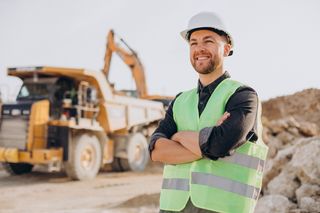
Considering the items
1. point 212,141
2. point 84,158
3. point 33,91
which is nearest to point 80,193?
point 84,158

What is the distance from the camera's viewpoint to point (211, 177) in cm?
206

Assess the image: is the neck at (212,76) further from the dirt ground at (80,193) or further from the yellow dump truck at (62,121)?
the yellow dump truck at (62,121)

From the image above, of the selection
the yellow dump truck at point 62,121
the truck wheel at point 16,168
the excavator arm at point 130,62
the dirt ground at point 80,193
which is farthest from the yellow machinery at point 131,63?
the truck wheel at point 16,168

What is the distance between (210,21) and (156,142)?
70 cm

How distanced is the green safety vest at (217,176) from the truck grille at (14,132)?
755 centimetres

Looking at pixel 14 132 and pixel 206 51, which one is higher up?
pixel 206 51

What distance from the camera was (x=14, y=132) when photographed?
9383mm

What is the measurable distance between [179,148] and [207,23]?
65 centimetres

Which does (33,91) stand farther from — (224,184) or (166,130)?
(224,184)

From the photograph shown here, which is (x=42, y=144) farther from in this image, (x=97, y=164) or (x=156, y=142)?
(x=156, y=142)

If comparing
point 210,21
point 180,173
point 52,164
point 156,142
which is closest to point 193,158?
point 180,173

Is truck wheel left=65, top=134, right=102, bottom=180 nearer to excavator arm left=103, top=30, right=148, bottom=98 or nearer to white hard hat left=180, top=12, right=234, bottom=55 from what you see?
excavator arm left=103, top=30, right=148, bottom=98

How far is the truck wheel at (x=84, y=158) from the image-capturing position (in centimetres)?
945

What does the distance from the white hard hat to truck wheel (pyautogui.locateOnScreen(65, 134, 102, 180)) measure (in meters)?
7.51
